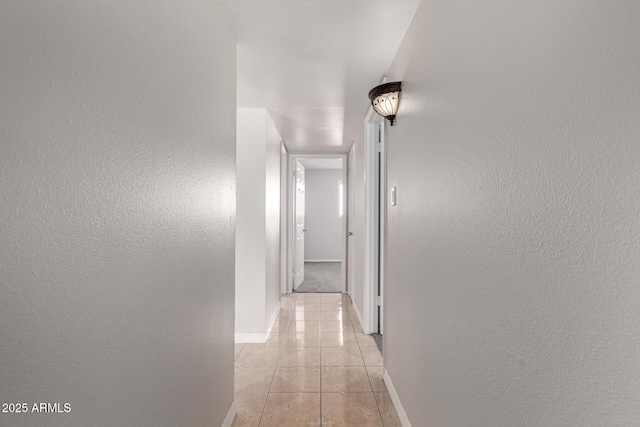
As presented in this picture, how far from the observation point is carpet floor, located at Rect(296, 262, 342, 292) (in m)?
5.76

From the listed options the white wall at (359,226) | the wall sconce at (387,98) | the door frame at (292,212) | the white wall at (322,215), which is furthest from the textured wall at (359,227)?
the white wall at (322,215)

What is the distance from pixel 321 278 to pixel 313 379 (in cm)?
416

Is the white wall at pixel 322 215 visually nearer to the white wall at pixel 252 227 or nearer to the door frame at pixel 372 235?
the door frame at pixel 372 235

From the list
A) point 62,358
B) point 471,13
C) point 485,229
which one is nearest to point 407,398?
point 485,229

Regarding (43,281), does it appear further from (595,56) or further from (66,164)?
(595,56)

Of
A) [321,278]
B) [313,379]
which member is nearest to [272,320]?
[313,379]

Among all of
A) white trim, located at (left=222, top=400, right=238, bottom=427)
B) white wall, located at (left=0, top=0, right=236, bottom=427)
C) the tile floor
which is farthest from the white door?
white wall, located at (left=0, top=0, right=236, bottom=427)

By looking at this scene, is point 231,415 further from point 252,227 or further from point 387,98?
point 387,98

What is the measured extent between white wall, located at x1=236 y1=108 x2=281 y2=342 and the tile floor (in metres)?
0.25

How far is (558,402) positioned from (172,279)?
3.76ft

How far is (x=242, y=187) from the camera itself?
3346 millimetres

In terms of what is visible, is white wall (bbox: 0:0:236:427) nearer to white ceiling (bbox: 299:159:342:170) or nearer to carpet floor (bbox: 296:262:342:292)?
carpet floor (bbox: 296:262:342:292)

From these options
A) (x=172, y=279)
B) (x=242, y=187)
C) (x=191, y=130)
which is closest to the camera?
(x=172, y=279)

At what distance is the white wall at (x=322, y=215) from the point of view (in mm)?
8875
